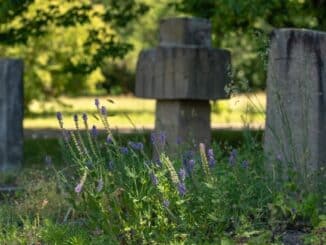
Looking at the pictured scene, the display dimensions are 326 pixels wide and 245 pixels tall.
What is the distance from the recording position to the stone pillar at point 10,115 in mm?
10164

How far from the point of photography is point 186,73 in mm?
10469

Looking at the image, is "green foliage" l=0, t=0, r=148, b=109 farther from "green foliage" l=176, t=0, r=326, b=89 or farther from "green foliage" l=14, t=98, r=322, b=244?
"green foliage" l=14, t=98, r=322, b=244

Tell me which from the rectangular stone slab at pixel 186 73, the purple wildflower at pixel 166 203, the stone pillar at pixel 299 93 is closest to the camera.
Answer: the purple wildflower at pixel 166 203

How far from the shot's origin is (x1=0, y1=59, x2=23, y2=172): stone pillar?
10.2 metres

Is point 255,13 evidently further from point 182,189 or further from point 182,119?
point 182,189

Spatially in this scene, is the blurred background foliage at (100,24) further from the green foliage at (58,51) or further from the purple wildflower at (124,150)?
the purple wildflower at (124,150)

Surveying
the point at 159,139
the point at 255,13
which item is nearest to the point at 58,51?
the point at 255,13

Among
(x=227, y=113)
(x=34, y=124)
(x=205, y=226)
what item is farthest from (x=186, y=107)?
(x=227, y=113)

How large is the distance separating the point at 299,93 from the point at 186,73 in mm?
4000

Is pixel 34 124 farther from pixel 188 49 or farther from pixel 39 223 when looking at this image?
pixel 39 223

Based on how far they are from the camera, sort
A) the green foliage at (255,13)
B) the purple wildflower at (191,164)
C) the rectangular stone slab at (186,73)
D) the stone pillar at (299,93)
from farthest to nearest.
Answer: the green foliage at (255,13), the rectangular stone slab at (186,73), the stone pillar at (299,93), the purple wildflower at (191,164)

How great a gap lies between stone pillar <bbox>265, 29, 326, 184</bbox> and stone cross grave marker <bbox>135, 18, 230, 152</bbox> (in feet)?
12.3

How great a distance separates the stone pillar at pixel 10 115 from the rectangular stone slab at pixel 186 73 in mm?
1492

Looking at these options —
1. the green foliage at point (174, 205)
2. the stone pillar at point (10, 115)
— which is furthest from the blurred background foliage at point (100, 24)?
the stone pillar at point (10, 115)
